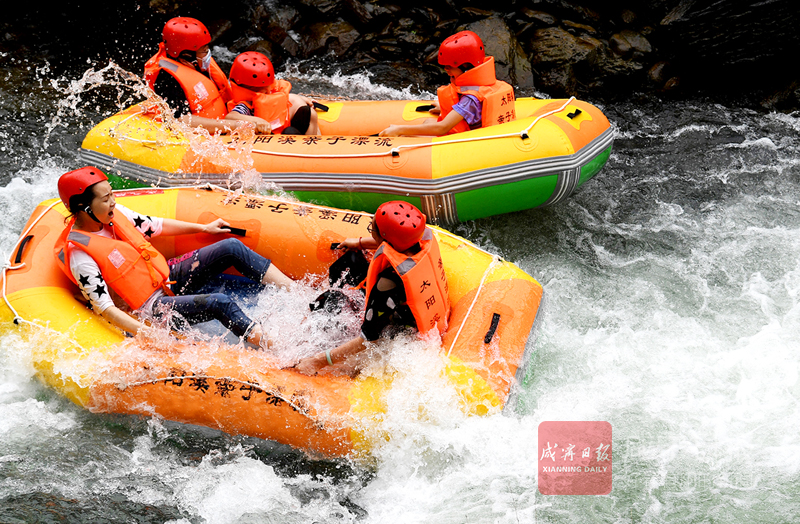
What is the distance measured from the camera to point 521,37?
7156mm

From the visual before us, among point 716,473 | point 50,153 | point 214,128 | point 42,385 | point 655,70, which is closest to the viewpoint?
point 716,473

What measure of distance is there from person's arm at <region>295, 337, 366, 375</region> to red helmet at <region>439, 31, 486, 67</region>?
2.35m

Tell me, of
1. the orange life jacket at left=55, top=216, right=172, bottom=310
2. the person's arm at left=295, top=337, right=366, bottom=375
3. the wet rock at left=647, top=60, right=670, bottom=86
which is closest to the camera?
the person's arm at left=295, top=337, right=366, bottom=375

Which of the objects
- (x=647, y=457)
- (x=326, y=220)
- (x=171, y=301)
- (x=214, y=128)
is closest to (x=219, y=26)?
(x=214, y=128)

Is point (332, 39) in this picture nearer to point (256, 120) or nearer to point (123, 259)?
point (256, 120)

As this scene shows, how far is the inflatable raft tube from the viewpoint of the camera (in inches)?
187

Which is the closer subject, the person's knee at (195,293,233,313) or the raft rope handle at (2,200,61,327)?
the raft rope handle at (2,200,61,327)

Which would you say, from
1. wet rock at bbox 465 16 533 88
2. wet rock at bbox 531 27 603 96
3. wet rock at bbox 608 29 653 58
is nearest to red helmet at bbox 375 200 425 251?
wet rock at bbox 465 16 533 88

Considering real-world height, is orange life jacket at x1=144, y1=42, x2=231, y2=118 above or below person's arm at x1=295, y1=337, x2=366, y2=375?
above

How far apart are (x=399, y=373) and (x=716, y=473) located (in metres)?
1.63

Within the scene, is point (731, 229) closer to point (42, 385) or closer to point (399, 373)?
point (399, 373)

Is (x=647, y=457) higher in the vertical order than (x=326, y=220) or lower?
lower

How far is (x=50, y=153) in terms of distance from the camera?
6.12 m

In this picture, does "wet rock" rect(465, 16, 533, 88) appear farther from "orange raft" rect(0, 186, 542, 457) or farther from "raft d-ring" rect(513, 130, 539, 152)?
"orange raft" rect(0, 186, 542, 457)
